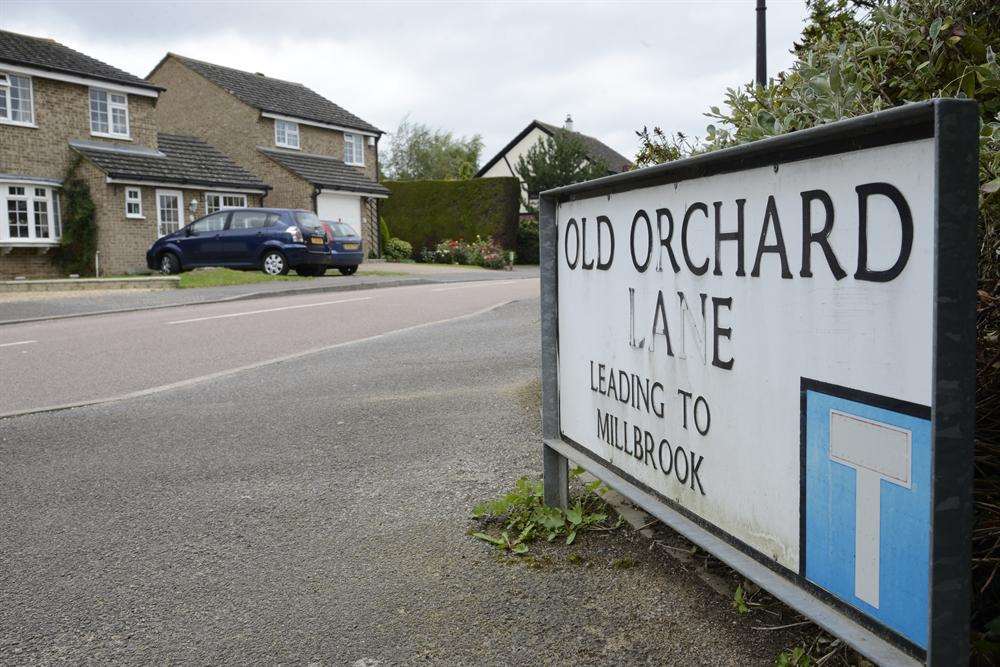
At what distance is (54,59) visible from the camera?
28469 millimetres

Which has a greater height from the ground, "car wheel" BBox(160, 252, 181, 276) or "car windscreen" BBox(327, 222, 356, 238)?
"car windscreen" BBox(327, 222, 356, 238)

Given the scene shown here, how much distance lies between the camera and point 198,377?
26.6 feet

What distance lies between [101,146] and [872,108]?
3088 cm

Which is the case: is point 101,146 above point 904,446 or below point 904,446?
above

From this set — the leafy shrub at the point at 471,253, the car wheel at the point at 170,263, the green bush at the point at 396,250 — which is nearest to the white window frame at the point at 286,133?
the green bush at the point at 396,250

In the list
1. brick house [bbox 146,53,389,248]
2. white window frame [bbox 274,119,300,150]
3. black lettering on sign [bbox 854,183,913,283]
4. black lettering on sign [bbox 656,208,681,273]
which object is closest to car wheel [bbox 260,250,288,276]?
brick house [bbox 146,53,389,248]

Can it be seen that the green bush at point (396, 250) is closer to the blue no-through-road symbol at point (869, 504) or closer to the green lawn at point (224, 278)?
the green lawn at point (224, 278)

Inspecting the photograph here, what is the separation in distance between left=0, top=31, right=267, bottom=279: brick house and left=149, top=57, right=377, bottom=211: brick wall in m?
4.51

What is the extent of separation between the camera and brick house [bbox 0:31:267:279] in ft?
87.8

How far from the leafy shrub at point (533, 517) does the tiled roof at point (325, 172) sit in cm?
3326

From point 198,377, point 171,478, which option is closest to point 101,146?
point 198,377

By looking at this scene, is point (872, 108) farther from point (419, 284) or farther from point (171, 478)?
point (419, 284)

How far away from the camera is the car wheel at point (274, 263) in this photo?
80.2ft

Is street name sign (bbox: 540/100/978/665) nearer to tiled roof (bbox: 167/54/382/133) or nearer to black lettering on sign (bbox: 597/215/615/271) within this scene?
black lettering on sign (bbox: 597/215/615/271)
